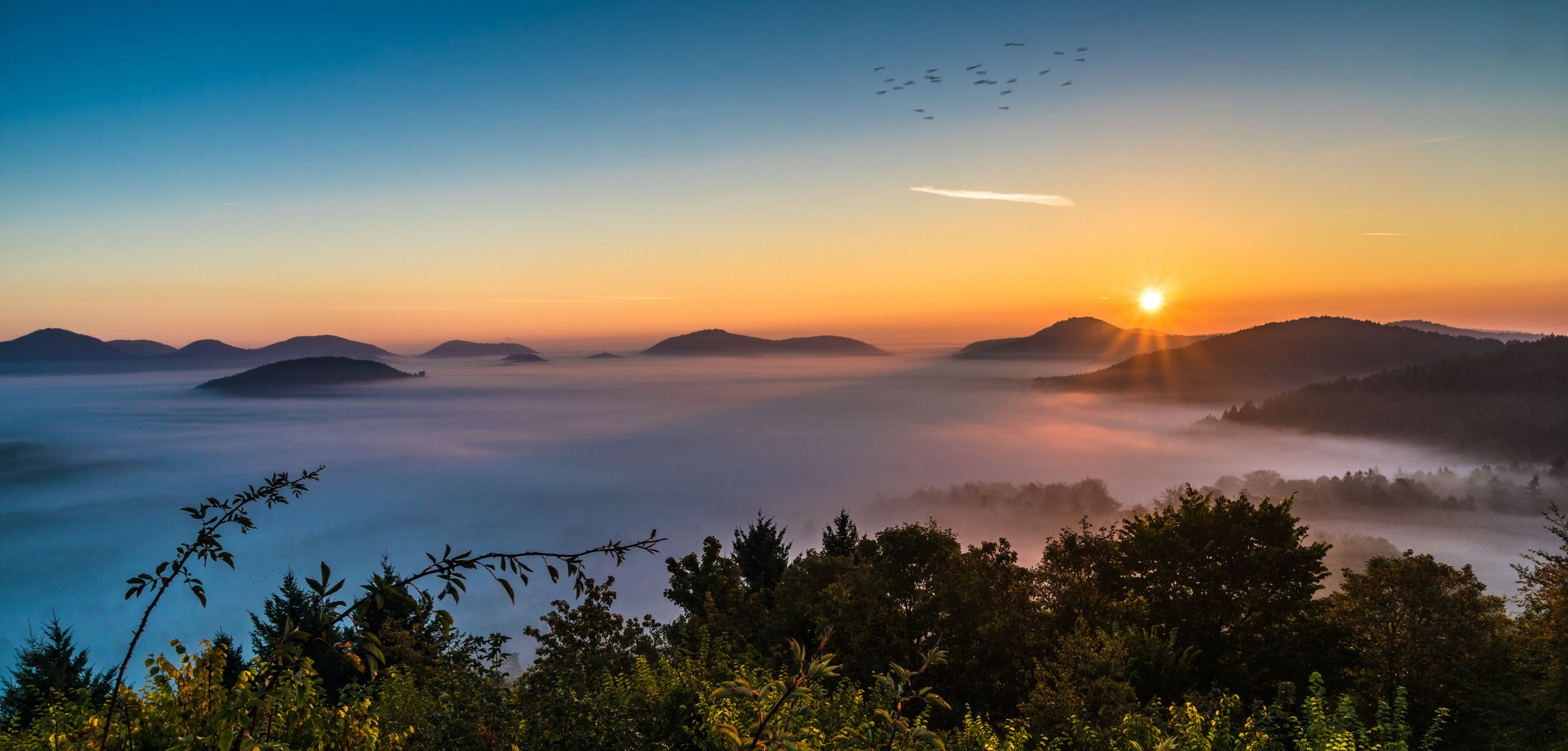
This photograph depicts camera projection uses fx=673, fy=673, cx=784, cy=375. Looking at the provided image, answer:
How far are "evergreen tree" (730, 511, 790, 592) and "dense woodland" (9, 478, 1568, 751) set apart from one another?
18.3 metres

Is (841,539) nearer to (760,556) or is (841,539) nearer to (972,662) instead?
(760,556)

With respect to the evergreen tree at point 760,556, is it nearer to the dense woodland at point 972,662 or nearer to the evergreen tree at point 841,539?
the evergreen tree at point 841,539

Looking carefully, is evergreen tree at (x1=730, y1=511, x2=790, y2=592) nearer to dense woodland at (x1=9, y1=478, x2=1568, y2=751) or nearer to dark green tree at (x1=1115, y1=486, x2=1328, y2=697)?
dense woodland at (x1=9, y1=478, x2=1568, y2=751)

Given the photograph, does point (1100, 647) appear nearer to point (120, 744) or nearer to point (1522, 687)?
point (1522, 687)

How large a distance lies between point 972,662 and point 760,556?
38.2 metres

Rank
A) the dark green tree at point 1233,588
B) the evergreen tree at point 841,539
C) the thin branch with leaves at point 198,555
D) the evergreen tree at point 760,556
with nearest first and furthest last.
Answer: the thin branch with leaves at point 198,555, the dark green tree at point 1233,588, the evergreen tree at point 760,556, the evergreen tree at point 841,539

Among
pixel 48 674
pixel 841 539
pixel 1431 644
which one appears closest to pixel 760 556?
pixel 841 539

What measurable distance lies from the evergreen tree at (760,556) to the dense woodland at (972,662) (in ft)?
59.9

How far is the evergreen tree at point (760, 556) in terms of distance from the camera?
210ft

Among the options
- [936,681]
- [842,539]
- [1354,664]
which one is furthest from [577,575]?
[842,539]

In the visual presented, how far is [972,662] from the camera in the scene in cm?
2894

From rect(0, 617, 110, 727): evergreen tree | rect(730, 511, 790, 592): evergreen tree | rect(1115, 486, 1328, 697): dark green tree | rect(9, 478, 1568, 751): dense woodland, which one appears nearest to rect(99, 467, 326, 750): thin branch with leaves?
rect(9, 478, 1568, 751): dense woodland

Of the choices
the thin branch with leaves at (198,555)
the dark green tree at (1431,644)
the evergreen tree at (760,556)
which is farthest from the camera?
the evergreen tree at (760,556)

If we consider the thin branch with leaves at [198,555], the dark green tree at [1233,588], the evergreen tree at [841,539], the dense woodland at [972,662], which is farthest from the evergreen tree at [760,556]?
the thin branch with leaves at [198,555]
